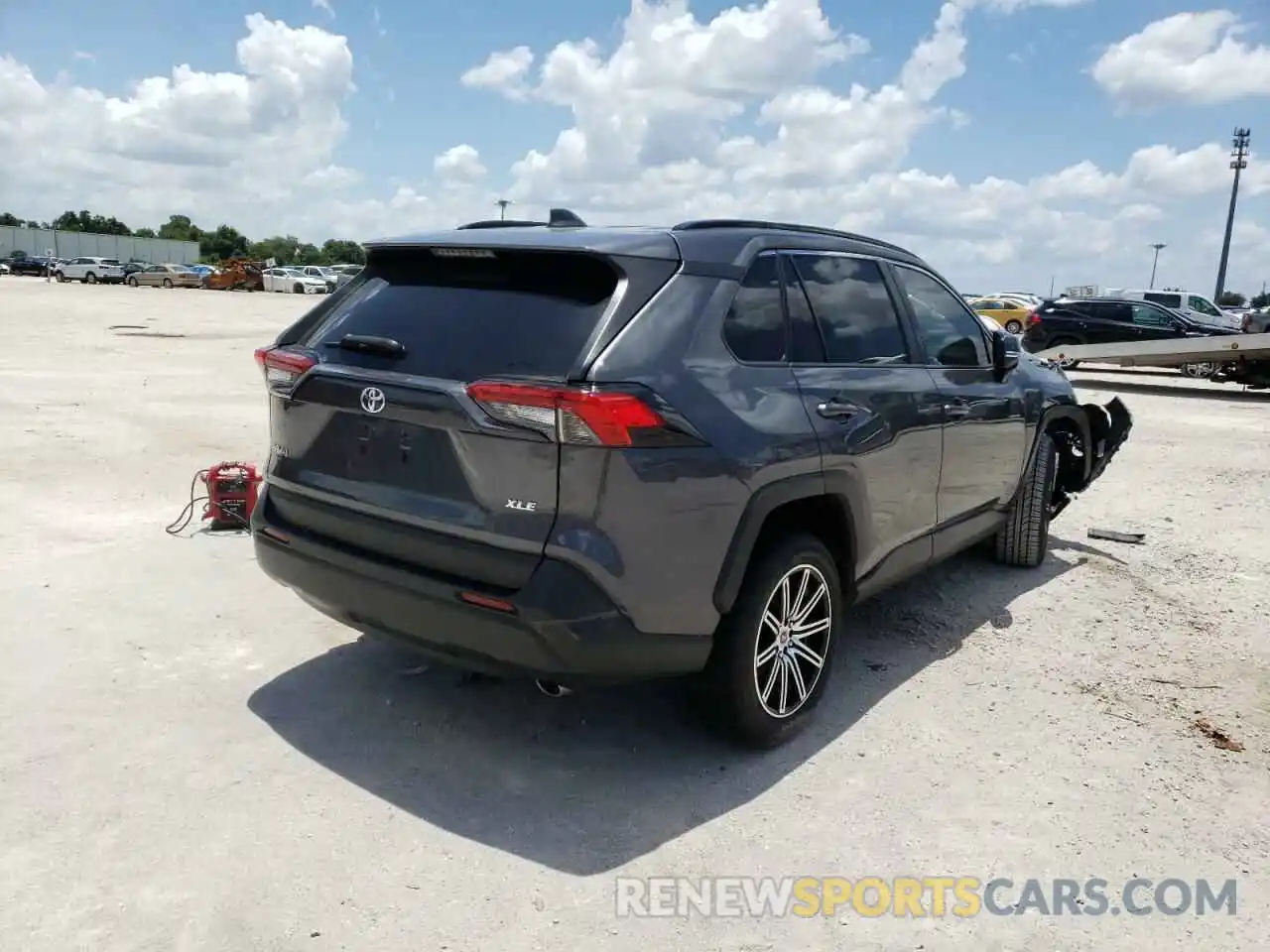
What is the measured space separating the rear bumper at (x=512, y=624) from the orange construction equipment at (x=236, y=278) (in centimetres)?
5872

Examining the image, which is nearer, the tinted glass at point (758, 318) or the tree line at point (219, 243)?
the tinted glass at point (758, 318)

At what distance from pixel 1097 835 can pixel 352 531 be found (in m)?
2.63

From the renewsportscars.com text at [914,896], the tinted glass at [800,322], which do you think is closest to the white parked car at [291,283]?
the tinted glass at [800,322]

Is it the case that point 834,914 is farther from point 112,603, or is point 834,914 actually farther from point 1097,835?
point 112,603

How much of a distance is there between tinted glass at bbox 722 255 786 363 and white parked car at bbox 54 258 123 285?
201ft

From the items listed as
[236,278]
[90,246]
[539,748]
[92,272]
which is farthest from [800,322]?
[90,246]

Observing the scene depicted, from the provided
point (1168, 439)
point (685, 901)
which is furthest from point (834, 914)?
point (1168, 439)

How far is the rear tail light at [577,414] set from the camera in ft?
9.36

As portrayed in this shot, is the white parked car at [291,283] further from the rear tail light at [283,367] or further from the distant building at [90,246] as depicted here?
the rear tail light at [283,367]

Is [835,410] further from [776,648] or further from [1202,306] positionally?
[1202,306]

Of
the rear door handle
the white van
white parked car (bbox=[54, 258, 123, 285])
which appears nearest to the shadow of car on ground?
the rear door handle

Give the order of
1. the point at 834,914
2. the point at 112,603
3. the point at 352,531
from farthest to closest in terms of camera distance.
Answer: the point at 112,603 → the point at 352,531 → the point at 834,914

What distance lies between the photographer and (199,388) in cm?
1229

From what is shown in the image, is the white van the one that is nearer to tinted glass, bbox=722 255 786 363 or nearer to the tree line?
tinted glass, bbox=722 255 786 363
